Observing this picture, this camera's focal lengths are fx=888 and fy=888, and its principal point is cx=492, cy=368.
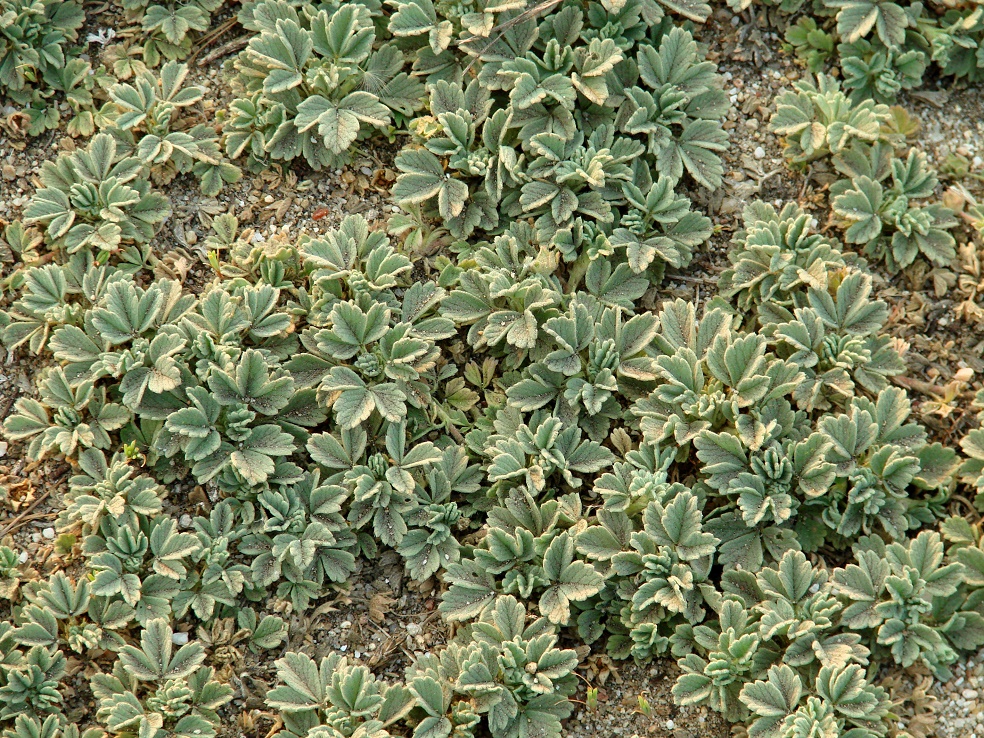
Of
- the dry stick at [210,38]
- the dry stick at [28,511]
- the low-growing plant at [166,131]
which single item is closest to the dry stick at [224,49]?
the dry stick at [210,38]

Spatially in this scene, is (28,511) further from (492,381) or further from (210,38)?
(210,38)

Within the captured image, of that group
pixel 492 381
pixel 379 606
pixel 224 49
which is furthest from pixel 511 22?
pixel 379 606

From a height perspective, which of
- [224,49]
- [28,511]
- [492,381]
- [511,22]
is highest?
[511,22]

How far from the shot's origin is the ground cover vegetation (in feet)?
10.4

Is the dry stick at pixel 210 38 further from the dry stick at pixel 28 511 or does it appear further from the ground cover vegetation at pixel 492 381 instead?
the dry stick at pixel 28 511

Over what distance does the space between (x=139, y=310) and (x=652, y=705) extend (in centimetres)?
249

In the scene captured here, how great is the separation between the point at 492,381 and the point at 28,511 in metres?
1.91

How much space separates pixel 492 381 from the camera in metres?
3.74

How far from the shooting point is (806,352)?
11.5 ft

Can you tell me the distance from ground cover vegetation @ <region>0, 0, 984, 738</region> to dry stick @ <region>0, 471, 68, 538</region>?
0.35 ft

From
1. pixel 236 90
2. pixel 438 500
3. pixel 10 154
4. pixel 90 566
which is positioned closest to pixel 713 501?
pixel 438 500

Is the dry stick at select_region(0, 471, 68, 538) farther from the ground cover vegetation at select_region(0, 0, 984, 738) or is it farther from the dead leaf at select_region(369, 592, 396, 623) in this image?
the dead leaf at select_region(369, 592, 396, 623)

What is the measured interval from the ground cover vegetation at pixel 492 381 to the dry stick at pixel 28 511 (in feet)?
0.35

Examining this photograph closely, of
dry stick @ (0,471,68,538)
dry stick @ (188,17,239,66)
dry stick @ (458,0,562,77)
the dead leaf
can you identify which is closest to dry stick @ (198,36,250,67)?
dry stick @ (188,17,239,66)
